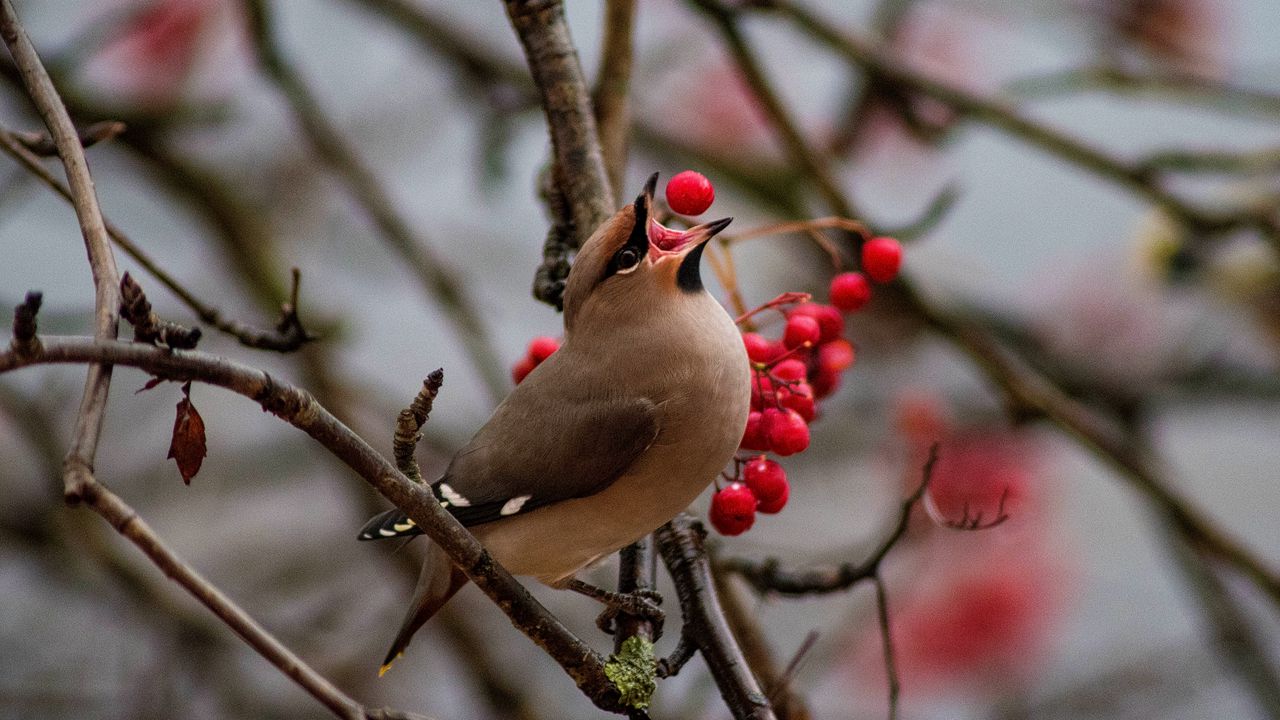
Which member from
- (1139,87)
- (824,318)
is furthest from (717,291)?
(824,318)

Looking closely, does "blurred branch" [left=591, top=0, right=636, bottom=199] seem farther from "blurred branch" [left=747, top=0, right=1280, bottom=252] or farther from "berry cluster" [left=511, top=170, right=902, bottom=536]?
"blurred branch" [left=747, top=0, right=1280, bottom=252]

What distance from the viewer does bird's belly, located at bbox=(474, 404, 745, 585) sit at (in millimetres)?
1338

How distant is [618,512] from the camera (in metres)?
1.37

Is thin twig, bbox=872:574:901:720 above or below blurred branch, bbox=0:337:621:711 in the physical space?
below

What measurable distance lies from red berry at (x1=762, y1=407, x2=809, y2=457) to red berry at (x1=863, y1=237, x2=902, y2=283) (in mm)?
230

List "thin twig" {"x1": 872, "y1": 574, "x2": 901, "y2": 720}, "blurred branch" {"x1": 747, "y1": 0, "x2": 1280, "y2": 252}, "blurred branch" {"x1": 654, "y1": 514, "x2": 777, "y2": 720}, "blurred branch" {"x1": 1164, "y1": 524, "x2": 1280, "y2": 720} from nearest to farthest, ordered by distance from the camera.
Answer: "blurred branch" {"x1": 654, "y1": 514, "x2": 777, "y2": 720}
"thin twig" {"x1": 872, "y1": 574, "x2": 901, "y2": 720}
"blurred branch" {"x1": 747, "y1": 0, "x2": 1280, "y2": 252}
"blurred branch" {"x1": 1164, "y1": 524, "x2": 1280, "y2": 720}

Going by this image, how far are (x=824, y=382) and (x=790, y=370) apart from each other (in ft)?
0.45

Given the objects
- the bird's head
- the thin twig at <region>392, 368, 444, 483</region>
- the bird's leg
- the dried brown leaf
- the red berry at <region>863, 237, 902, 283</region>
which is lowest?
the bird's leg

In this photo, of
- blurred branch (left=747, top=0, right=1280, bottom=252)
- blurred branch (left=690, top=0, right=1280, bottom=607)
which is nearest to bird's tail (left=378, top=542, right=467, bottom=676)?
blurred branch (left=690, top=0, right=1280, bottom=607)

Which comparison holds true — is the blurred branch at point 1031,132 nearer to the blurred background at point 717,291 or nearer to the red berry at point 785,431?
the blurred background at point 717,291

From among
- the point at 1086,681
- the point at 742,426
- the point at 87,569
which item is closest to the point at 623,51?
the point at 742,426

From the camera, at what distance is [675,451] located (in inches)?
53.4

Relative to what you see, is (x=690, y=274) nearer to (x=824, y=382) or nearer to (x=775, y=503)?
(x=824, y=382)

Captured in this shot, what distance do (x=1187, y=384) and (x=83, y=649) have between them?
336 centimetres
